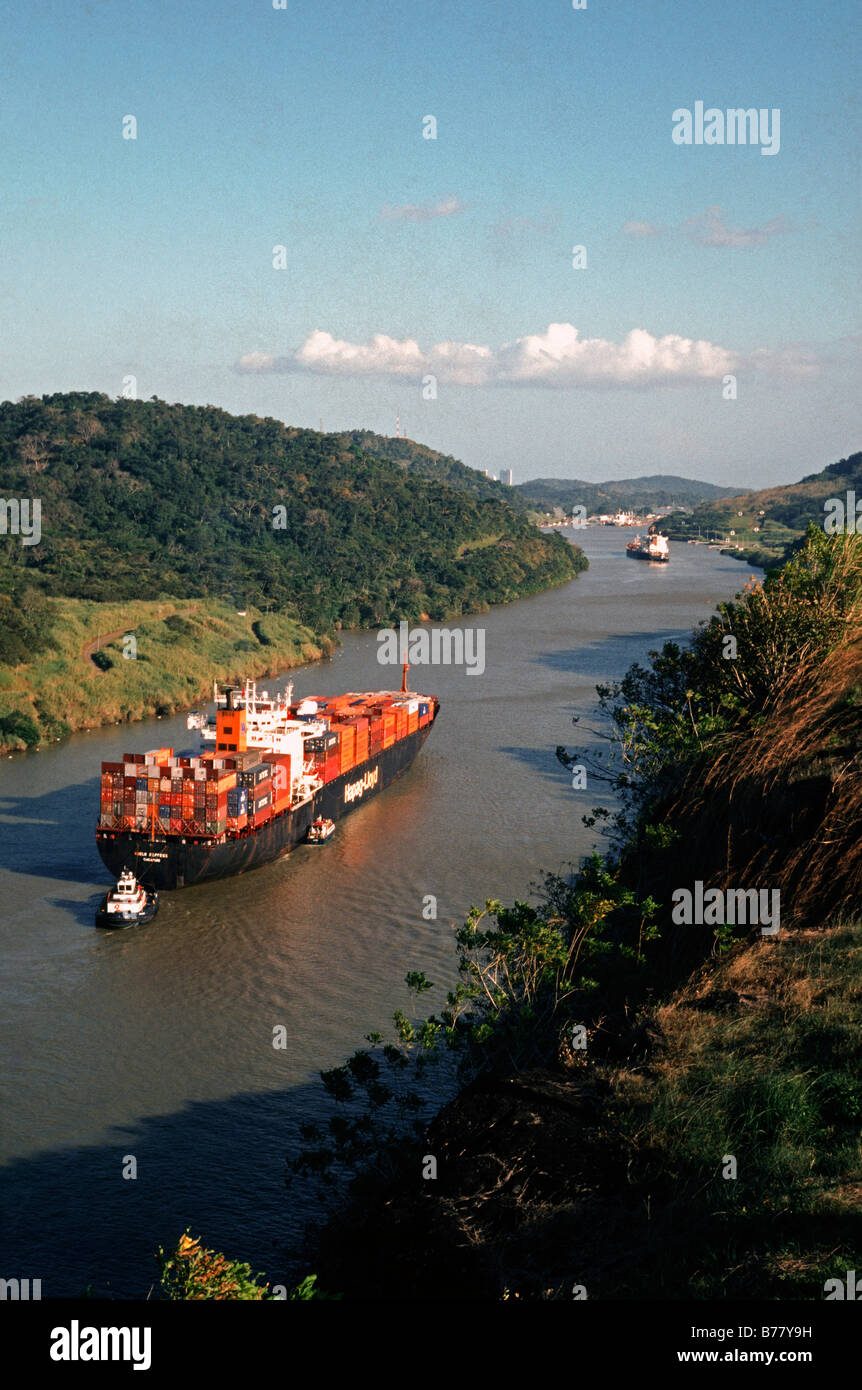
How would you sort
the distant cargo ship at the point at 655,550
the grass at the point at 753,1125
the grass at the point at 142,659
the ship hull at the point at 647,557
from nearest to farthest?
the grass at the point at 753,1125, the grass at the point at 142,659, the distant cargo ship at the point at 655,550, the ship hull at the point at 647,557

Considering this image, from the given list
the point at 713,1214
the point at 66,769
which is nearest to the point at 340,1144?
the point at 713,1214

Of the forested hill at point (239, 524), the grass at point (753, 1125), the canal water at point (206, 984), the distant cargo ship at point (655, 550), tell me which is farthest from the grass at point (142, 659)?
the distant cargo ship at point (655, 550)

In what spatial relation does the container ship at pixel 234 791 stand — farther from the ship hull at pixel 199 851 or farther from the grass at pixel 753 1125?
the grass at pixel 753 1125

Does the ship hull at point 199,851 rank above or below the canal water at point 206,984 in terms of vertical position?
above

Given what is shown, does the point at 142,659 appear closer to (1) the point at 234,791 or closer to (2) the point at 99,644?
(2) the point at 99,644

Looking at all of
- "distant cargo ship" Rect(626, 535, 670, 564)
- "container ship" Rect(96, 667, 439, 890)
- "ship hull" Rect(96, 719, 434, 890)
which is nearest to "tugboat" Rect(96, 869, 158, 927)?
"ship hull" Rect(96, 719, 434, 890)

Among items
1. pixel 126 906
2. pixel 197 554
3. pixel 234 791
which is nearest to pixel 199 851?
pixel 234 791
